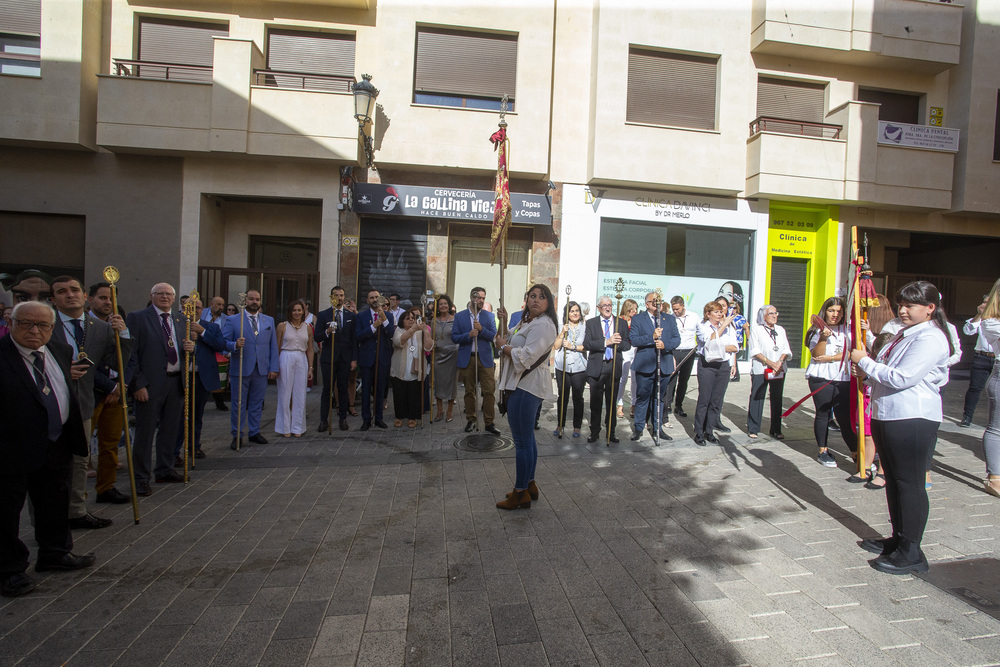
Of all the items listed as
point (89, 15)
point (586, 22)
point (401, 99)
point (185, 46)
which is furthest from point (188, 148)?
point (586, 22)

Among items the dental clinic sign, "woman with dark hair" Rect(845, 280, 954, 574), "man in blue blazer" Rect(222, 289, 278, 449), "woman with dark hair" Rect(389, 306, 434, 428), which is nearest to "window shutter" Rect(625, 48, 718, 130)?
the dental clinic sign

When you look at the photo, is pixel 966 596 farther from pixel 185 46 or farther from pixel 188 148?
pixel 185 46

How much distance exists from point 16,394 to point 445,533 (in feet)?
9.72

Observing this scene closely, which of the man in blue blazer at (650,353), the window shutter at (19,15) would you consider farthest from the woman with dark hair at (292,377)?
the window shutter at (19,15)

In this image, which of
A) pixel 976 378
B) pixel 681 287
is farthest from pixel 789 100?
pixel 976 378

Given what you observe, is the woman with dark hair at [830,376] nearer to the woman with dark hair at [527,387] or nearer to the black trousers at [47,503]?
the woman with dark hair at [527,387]

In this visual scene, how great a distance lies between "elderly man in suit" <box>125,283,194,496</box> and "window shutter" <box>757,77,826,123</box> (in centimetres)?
1383

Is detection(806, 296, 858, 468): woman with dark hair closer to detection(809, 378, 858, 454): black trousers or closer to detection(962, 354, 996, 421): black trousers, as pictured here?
detection(809, 378, 858, 454): black trousers

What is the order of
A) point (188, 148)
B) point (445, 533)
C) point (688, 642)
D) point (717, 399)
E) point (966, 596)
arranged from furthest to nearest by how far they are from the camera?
point (188, 148), point (717, 399), point (445, 533), point (966, 596), point (688, 642)

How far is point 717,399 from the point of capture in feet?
24.8

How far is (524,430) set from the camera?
4.93m

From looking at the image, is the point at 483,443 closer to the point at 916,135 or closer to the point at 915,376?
the point at 915,376

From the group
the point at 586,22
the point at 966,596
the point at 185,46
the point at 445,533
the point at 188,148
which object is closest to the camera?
the point at 966,596

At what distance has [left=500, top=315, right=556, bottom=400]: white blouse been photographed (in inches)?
192
